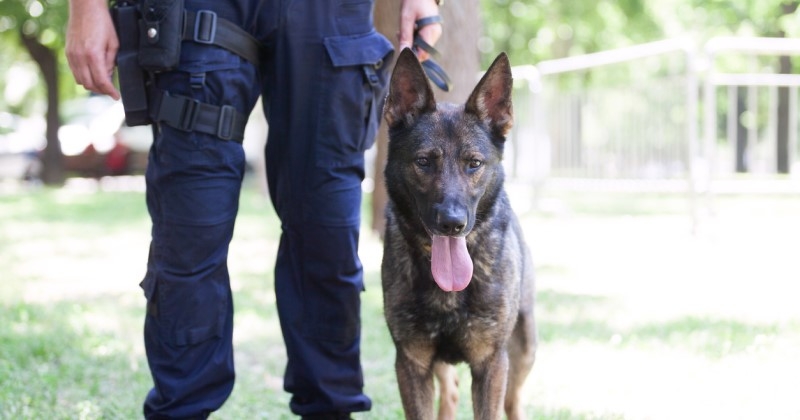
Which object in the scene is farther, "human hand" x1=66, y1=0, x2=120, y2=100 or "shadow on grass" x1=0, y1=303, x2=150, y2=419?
"shadow on grass" x1=0, y1=303, x2=150, y2=419

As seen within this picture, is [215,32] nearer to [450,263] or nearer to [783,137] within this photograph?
[450,263]

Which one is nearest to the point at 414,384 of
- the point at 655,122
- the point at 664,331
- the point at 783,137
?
the point at 664,331

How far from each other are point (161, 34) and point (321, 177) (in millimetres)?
772

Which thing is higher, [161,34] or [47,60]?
[47,60]

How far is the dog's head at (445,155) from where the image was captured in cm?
319

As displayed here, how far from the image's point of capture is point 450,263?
3205 millimetres

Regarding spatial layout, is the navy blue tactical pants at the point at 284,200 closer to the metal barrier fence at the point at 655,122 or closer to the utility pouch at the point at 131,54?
the utility pouch at the point at 131,54

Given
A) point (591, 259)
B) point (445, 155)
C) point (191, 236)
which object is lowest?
point (591, 259)

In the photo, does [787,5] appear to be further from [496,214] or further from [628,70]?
[496,214]

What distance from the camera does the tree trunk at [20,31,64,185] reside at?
2433cm

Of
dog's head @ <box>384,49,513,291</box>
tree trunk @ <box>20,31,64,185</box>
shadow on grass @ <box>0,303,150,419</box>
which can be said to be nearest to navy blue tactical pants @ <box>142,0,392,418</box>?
dog's head @ <box>384,49,513,291</box>

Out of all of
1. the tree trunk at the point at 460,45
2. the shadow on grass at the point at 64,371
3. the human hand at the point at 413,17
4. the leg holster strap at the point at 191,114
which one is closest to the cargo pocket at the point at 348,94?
the human hand at the point at 413,17

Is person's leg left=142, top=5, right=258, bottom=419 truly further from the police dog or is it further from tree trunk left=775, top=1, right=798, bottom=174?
tree trunk left=775, top=1, right=798, bottom=174

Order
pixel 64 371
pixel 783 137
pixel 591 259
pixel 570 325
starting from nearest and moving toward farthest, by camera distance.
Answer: pixel 64 371, pixel 570 325, pixel 591 259, pixel 783 137
